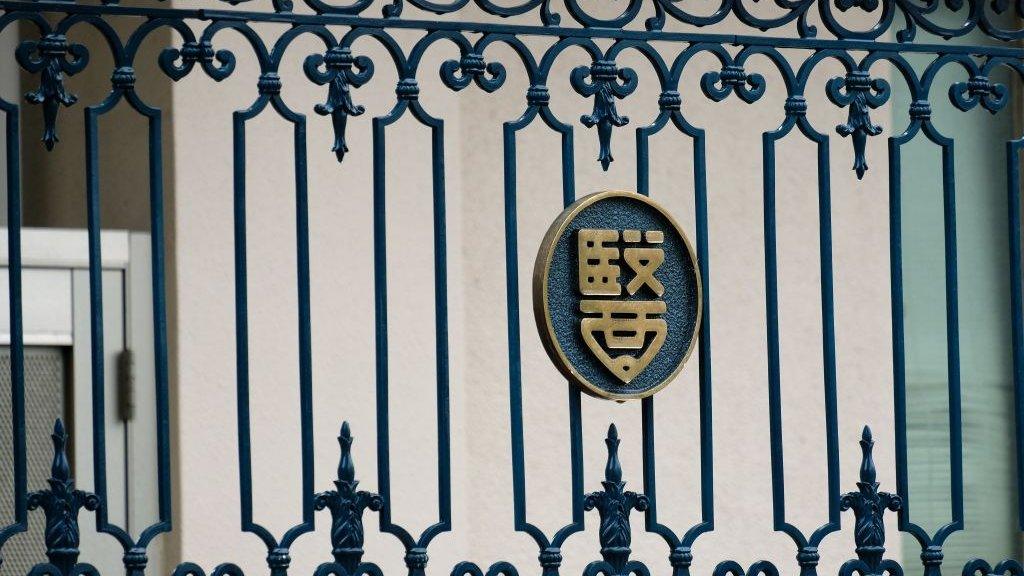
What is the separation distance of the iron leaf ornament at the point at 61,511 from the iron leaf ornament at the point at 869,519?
4.77 ft

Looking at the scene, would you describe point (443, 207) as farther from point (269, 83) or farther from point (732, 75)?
point (732, 75)

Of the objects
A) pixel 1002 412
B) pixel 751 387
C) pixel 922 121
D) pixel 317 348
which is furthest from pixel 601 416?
pixel 922 121

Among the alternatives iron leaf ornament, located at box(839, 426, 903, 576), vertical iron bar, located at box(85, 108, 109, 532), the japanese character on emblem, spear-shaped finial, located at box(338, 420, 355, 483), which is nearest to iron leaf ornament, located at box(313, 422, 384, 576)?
spear-shaped finial, located at box(338, 420, 355, 483)

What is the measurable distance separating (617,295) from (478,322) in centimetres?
171

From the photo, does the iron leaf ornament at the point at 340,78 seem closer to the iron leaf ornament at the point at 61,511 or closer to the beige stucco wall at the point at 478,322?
the iron leaf ornament at the point at 61,511

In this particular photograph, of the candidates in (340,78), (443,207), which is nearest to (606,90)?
(443,207)

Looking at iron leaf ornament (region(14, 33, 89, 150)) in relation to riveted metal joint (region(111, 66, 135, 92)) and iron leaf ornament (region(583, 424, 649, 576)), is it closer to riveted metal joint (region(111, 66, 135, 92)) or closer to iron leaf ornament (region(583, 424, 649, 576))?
riveted metal joint (region(111, 66, 135, 92))

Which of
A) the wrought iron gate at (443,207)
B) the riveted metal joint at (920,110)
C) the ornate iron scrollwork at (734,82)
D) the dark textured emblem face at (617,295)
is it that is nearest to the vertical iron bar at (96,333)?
the wrought iron gate at (443,207)

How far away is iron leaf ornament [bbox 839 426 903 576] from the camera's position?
10.5ft

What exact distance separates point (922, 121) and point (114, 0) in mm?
1629

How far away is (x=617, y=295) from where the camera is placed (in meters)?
3.11

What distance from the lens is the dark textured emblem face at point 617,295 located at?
3064mm

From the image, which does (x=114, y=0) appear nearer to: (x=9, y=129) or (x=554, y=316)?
(x=9, y=129)

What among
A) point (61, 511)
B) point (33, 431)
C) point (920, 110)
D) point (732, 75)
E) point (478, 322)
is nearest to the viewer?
point (61, 511)
